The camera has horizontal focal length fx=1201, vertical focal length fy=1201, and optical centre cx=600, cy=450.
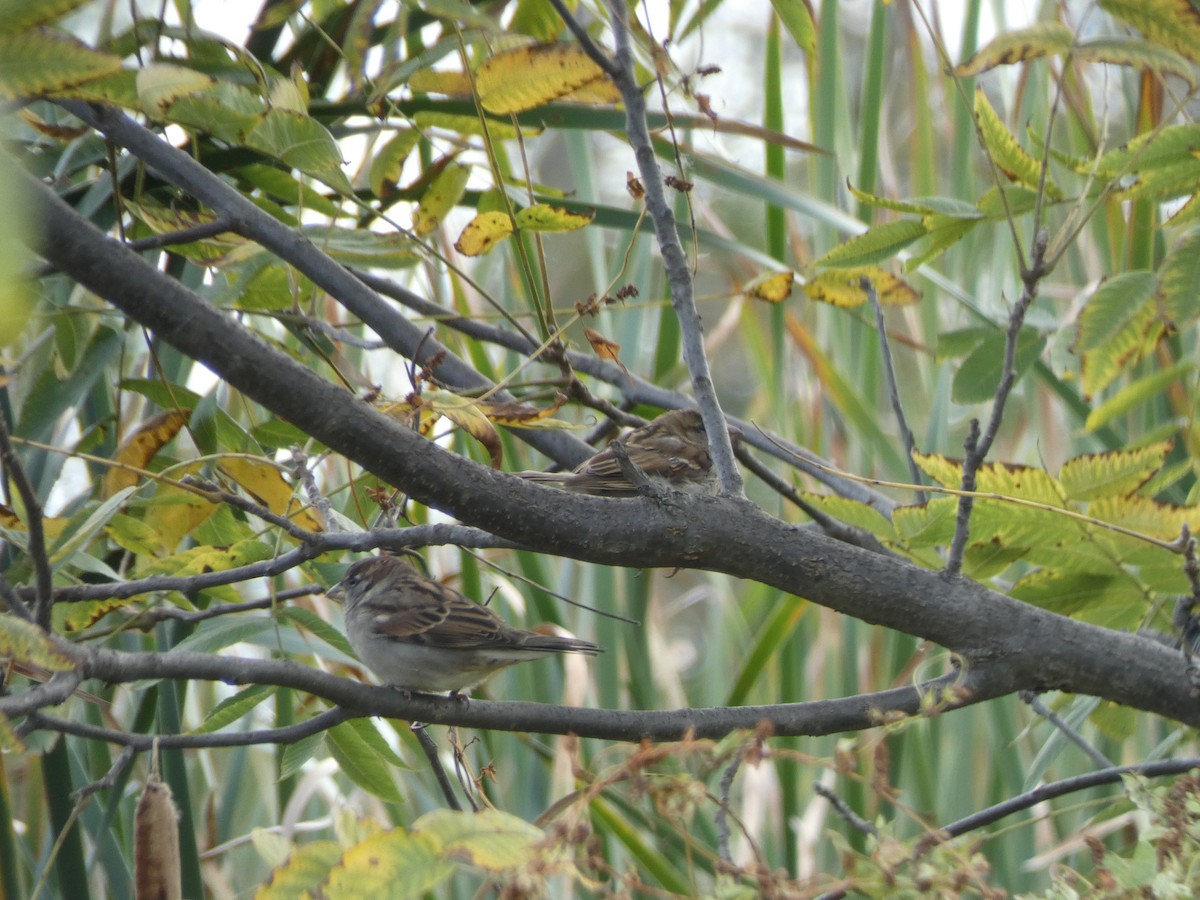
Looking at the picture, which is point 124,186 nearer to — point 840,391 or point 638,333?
point 638,333

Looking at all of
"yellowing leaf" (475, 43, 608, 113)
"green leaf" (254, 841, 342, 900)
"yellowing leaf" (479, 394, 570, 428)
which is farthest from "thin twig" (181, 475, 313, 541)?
"yellowing leaf" (475, 43, 608, 113)

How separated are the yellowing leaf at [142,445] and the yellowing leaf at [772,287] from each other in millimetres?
869

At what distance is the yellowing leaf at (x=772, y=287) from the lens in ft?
6.17

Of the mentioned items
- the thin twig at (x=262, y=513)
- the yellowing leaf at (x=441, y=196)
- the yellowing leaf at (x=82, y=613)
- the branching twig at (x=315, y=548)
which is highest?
the yellowing leaf at (x=441, y=196)

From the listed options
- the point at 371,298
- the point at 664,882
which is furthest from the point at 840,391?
the point at 371,298

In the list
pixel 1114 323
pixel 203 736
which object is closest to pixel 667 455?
pixel 1114 323

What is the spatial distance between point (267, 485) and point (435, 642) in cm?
80

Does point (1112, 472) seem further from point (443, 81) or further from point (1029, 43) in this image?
point (443, 81)

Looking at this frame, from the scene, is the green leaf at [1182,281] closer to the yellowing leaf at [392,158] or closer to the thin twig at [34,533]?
the yellowing leaf at [392,158]

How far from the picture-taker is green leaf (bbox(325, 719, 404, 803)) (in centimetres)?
159

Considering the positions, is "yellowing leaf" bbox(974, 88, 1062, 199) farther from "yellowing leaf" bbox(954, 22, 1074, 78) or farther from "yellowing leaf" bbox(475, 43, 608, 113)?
"yellowing leaf" bbox(475, 43, 608, 113)

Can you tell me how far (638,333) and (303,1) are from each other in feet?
5.01

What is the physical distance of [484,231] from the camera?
1606 mm

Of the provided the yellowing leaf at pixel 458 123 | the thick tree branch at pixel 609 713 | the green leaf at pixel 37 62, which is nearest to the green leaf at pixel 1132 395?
the thick tree branch at pixel 609 713
